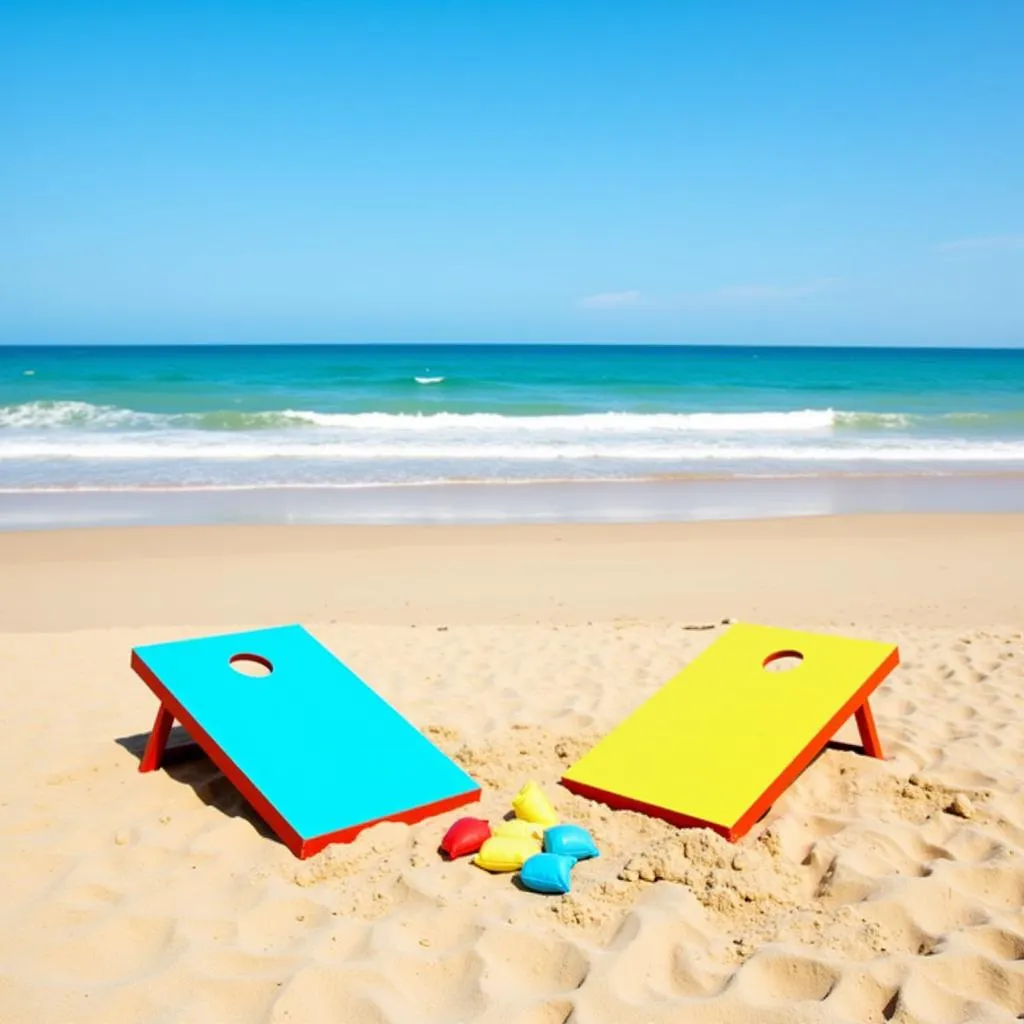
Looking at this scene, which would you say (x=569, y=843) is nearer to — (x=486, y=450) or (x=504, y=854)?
(x=504, y=854)

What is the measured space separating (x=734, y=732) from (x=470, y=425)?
933 inches

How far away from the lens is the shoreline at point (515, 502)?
1268 cm

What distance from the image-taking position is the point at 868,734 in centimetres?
479

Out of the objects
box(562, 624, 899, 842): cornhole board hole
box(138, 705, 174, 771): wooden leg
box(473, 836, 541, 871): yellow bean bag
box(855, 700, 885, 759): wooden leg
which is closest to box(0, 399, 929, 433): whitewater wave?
box(562, 624, 899, 842): cornhole board hole

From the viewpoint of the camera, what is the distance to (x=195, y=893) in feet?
11.5

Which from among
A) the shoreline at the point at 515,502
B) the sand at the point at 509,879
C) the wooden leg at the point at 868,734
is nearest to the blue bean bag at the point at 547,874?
the sand at the point at 509,879

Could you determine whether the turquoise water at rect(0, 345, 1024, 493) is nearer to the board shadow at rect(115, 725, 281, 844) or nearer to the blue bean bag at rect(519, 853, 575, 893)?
the board shadow at rect(115, 725, 281, 844)

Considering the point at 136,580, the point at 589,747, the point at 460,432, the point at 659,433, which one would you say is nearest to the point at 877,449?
the point at 659,433

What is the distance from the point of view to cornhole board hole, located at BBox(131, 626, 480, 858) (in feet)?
13.0

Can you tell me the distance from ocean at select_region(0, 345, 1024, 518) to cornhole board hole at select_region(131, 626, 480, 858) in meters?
10.7

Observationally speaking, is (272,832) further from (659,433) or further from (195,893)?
(659,433)

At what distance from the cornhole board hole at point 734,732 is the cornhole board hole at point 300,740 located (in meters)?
0.72

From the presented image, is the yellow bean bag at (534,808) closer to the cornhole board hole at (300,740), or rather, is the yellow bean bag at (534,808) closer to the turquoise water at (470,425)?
the cornhole board hole at (300,740)

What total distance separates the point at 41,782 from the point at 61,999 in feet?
6.12
